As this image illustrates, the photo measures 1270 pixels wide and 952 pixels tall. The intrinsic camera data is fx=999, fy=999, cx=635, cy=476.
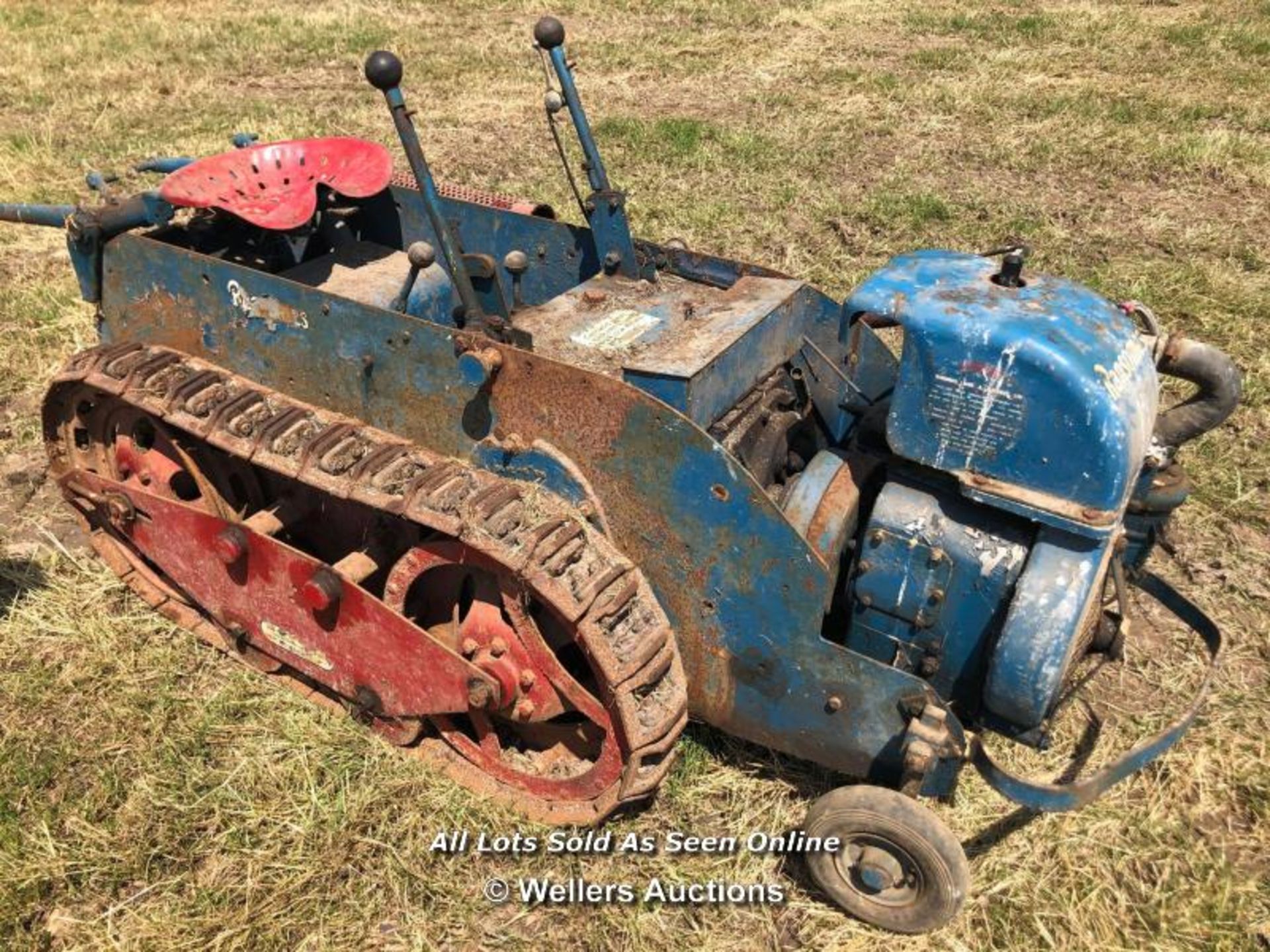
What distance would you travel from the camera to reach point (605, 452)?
122 inches

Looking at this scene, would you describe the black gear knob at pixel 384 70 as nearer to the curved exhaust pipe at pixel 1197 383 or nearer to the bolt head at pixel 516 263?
the bolt head at pixel 516 263

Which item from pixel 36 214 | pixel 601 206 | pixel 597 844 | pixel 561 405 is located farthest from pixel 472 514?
pixel 36 214

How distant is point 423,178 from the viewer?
3223 millimetres

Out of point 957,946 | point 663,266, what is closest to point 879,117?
point 663,266

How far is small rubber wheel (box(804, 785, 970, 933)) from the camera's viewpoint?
9.77 ft

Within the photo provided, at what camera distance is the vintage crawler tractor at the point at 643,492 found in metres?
2.90

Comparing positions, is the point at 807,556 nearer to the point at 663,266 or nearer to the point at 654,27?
the point at 663,266

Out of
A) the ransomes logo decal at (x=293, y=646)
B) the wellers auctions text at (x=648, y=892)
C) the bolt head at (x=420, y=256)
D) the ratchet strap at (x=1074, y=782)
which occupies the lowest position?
the wellers auctions text at (x=648, y=892)

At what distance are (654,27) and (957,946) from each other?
13.1 meters

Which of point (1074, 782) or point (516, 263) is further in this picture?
point (516, 263)

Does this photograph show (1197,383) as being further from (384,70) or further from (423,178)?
(384,70)

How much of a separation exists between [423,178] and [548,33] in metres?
0.98

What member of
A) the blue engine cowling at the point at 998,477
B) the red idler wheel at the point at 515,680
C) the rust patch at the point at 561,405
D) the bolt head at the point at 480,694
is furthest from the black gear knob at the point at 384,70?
the bolt head at the point at 480,694

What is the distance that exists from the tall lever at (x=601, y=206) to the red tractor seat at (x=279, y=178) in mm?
852
